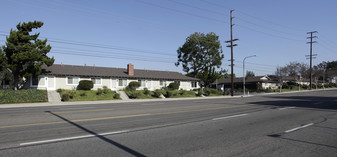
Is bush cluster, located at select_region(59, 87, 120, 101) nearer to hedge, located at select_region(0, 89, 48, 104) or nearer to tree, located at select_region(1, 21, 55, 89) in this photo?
hedge, located at select_region(0, 89, 48, 104)

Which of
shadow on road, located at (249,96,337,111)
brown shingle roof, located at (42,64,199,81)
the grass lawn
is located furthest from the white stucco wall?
shadow on road, located at (249,96,337,111)

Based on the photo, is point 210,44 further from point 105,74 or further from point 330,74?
point 330,74

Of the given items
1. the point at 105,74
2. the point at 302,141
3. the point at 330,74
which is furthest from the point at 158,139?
the point at 330,74

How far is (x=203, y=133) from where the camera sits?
25.7ft

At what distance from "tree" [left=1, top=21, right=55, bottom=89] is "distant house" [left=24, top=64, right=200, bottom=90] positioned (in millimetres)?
4122

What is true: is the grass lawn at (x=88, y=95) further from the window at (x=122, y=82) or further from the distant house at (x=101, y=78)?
the window at (x=122, y=82)

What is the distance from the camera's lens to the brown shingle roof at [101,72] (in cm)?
3444

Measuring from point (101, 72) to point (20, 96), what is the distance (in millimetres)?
14760

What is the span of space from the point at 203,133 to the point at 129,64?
34322 millimetres

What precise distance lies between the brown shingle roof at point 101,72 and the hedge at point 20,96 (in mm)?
6830

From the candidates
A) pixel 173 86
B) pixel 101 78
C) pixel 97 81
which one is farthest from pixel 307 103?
pixel 97 81

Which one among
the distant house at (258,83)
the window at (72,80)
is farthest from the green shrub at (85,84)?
the distant house at (258,83)

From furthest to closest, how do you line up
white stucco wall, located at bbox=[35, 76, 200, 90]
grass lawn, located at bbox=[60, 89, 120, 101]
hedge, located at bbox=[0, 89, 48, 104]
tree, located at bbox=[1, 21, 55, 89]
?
1. white stucco wall, located at bbox=[35, 76, 200, 90]
2. grass lawn, located at bbox=[60, 89, 120, 101]
3. tree, located at bbox=[1, 21, 55, 89]
4. hedge, located at bbox=[0, 89, 48, 104]

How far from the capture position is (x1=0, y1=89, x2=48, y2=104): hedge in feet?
78.6
